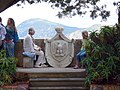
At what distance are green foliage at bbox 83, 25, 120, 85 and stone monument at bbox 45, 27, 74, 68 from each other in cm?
312

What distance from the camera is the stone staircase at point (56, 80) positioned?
30.4 ft

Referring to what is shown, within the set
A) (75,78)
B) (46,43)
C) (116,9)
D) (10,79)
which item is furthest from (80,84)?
(46,43)

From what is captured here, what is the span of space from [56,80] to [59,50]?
10.9 feet

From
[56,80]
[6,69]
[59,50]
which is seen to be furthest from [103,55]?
[59,50]

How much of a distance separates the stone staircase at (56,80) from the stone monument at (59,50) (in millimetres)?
2905

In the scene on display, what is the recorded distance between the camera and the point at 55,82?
9.45m

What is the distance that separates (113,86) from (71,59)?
4.42 meters

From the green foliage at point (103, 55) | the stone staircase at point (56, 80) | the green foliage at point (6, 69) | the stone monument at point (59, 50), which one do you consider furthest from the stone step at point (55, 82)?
the stone monument at point (59, 50)

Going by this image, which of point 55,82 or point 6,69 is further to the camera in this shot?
point 6,69

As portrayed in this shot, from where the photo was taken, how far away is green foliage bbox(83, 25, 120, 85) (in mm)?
9188

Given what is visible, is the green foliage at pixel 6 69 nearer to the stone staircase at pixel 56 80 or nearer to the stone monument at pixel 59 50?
the stone staircase at pixel 56 80

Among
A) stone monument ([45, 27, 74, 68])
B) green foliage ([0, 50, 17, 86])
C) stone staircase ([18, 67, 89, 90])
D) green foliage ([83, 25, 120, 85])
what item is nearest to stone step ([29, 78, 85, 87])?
stone staircase ([18, 67, 89, 90])

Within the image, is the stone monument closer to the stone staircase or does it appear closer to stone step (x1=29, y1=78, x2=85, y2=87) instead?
the stone staircase

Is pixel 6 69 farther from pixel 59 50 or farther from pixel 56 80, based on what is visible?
pixel 59 50
